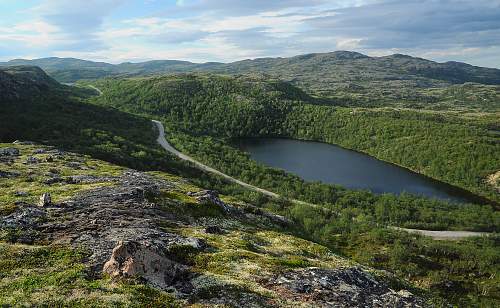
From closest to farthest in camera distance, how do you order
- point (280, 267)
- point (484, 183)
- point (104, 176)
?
point (280, 267) < point (104, 176) < point (484, 183)

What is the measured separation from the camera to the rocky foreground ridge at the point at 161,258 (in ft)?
86.8

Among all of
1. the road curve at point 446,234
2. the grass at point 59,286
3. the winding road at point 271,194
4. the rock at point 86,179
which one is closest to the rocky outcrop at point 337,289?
the grass at point 59,286

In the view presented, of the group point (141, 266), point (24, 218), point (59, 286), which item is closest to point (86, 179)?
point (24, 218)

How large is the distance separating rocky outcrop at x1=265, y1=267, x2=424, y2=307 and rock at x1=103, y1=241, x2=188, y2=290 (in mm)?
7348

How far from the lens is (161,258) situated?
2880cm

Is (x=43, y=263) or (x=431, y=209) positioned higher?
(x=43, y=263)

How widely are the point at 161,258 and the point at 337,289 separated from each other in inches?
523

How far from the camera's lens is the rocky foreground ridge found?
2647cm

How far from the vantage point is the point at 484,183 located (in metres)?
177

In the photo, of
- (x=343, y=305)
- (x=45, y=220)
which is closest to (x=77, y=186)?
(x=45, y=220)

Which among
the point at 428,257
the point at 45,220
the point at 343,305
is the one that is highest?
the point at 45,220

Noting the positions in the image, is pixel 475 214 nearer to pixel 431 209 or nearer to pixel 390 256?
pixel 431 209

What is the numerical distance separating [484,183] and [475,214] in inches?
2171

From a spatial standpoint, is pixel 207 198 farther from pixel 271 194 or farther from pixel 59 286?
pixel 271 194
